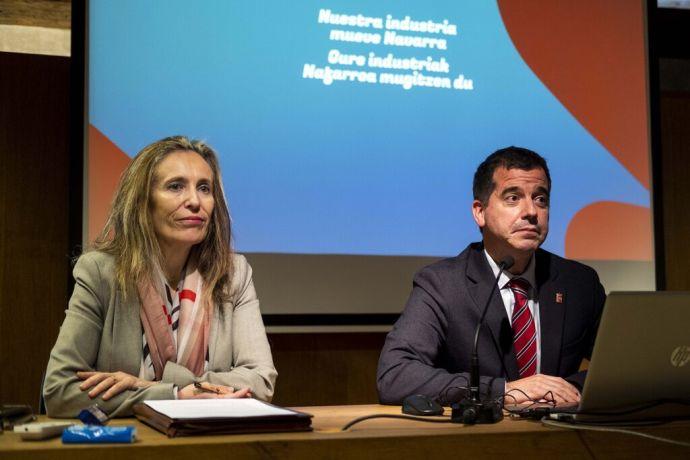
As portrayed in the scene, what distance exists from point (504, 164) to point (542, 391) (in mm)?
826

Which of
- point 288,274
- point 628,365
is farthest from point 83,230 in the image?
point 628,365

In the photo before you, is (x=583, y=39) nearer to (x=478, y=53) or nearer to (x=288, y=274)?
(x=478, y=53)

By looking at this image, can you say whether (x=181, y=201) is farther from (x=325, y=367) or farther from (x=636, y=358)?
(x=325, y=367)

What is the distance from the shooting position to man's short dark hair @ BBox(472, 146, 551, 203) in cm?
262

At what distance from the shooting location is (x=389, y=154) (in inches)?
135

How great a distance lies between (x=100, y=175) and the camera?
3090mm

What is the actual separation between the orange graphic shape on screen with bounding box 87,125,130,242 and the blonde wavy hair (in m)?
0.70

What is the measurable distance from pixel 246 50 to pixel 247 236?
2.35ft

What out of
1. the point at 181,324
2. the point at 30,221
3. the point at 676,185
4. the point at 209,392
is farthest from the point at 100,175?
the point at 676,185

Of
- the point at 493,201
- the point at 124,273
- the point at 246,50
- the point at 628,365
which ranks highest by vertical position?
the point at 246,50

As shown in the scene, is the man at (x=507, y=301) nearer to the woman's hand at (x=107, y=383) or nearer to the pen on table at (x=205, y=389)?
the pen on table at (x=205, y=389)

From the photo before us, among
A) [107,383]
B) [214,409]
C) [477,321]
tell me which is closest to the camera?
[214,409]

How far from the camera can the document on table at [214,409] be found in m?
1.48

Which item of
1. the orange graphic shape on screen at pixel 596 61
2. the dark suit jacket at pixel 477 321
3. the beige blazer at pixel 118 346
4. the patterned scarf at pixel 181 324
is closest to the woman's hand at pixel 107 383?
the beige blazer at pixel 118 346
